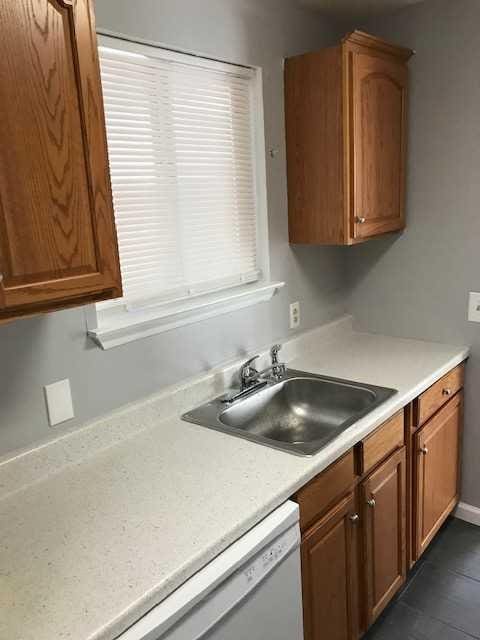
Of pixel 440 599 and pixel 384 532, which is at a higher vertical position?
pixel 384 532

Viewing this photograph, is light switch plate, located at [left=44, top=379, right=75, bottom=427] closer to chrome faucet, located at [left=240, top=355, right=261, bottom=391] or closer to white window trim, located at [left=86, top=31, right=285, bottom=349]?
white window trim, located at [left=86, top=31, right=285, bottom=349]

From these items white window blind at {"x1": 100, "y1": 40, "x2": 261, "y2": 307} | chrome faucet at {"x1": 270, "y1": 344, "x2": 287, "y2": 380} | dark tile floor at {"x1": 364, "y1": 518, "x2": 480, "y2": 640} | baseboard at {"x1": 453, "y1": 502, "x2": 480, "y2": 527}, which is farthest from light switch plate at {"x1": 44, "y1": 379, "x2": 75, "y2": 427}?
baseboard at {"x1": 453, "y1": 502, "x2": 480, "y2": 527}

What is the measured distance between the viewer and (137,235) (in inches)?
71.2

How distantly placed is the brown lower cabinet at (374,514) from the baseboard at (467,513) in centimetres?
21

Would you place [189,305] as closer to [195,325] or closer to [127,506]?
[195,325]

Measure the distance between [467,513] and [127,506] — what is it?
76.9 inches

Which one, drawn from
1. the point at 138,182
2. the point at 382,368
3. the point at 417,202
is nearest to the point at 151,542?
the point at 138,182

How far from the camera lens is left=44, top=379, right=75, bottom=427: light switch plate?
1551mm

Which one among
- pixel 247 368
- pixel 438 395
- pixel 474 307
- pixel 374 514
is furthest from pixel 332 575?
pixel 474 307

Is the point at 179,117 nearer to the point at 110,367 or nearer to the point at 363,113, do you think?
the point at 363,113

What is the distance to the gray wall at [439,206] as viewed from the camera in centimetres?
228

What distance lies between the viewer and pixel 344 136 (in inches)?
82.4

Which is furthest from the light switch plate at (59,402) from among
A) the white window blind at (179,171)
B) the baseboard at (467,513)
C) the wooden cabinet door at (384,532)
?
the baseboard at (467,513)

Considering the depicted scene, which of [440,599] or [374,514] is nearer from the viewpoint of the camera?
[374,514]
